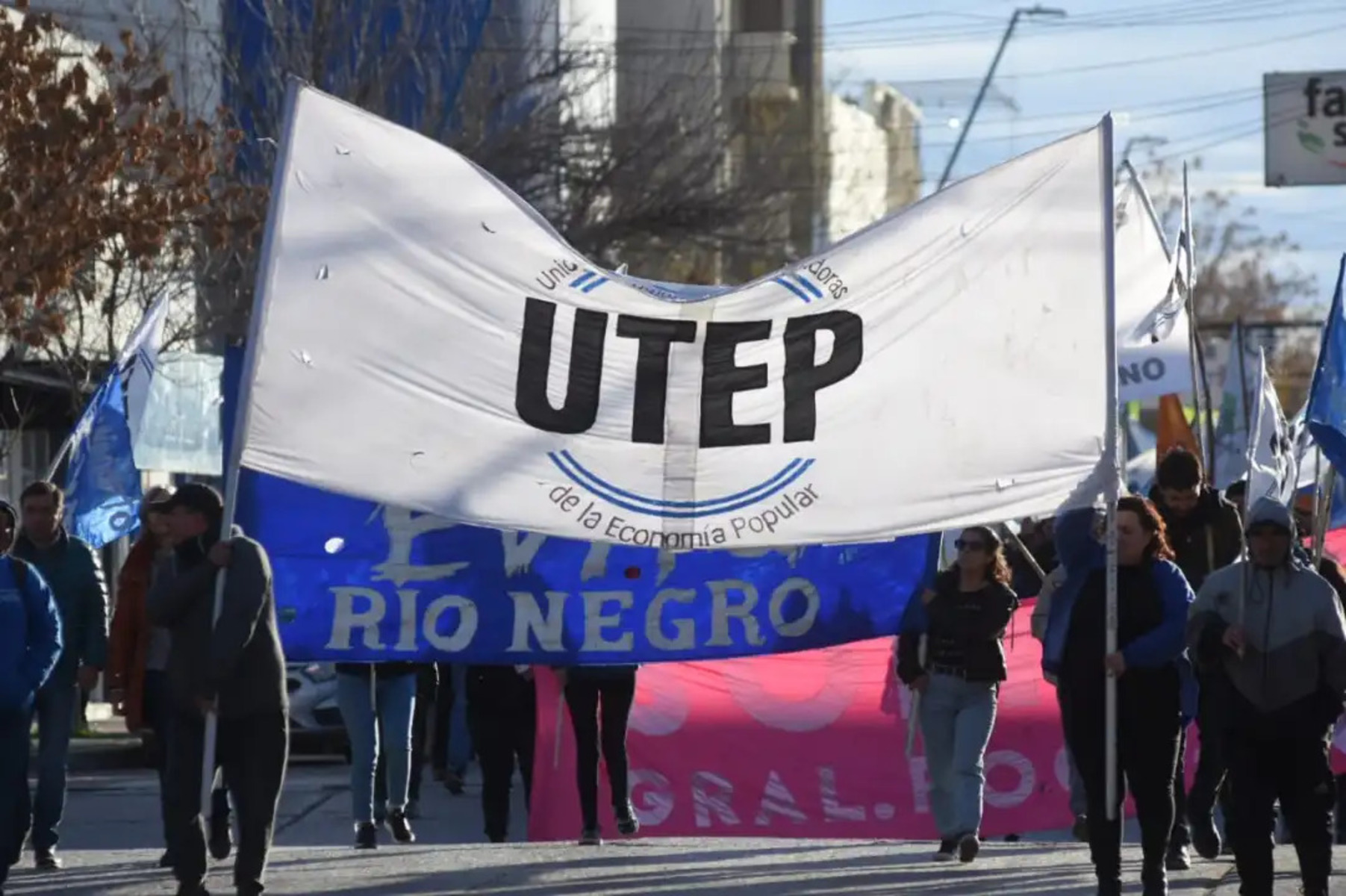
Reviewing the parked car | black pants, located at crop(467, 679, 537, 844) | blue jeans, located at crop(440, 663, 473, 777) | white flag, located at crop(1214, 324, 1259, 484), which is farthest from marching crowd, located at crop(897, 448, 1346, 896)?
the parked car

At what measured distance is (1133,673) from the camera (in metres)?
10.6

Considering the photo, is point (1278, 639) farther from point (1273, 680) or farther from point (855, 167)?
point (855, 167)

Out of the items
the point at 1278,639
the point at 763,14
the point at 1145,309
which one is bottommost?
the point at 1278,639

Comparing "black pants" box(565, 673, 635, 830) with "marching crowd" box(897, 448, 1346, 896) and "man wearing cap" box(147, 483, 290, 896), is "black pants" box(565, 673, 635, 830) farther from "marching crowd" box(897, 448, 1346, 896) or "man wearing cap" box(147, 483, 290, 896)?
"man wearing cap" box(147, 483, 290, 896)

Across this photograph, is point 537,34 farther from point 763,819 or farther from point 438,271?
point 438,271

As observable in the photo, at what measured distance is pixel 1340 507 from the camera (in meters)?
15.5

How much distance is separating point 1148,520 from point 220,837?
164 inches

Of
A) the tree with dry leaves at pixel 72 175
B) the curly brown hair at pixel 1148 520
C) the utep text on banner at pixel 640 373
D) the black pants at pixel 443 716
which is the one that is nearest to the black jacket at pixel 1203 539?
the curly brown hair at pixel 1148 520

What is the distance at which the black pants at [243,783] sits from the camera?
33.7 ft

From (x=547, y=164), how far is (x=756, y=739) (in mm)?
18612

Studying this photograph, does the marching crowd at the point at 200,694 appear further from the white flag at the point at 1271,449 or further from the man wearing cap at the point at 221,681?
the white flag at the point at 1271,449

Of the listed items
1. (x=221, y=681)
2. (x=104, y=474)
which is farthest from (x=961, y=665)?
(x=104, y=474)

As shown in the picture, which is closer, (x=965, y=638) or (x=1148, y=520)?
(x=1148, y=520)

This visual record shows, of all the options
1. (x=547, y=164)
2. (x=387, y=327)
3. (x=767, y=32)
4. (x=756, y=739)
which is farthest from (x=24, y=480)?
(x=767, y=32)
